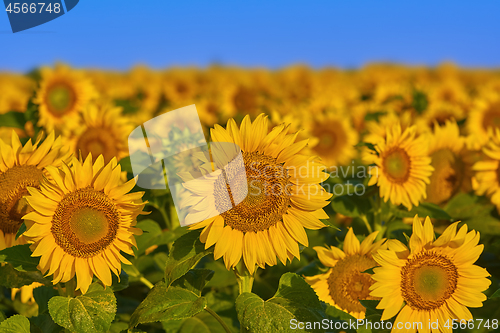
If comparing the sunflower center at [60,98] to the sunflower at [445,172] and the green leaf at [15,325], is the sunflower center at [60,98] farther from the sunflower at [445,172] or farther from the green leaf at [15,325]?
the sunflower at [445,172]

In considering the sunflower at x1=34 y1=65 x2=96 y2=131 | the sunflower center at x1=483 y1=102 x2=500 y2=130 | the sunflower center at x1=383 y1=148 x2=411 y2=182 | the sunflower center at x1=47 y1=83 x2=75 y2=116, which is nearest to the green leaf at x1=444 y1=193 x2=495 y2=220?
the sunflower center at x1=383 y1=148 x2=411 y2=182

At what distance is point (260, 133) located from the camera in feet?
6.21

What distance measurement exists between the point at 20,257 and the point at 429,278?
5.92 ft

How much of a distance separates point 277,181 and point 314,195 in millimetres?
168

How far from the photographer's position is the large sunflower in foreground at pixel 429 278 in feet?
6.44

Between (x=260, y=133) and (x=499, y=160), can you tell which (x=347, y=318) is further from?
(x=499, y=160)

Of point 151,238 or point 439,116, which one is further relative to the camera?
point 439,116

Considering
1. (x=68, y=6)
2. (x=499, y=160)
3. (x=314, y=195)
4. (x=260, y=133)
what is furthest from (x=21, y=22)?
(x=499, y=160)

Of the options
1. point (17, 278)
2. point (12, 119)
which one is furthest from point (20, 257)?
point (12, 119)

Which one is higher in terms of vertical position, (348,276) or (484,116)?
(484,116)

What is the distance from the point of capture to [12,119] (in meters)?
3.84

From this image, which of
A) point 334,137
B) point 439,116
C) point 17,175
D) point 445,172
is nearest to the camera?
point 17,175

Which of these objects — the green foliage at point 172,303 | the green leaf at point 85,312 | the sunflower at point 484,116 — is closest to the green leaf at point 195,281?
the green foliage at point 172,303

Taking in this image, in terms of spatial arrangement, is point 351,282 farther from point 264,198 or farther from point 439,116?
point 439,116
